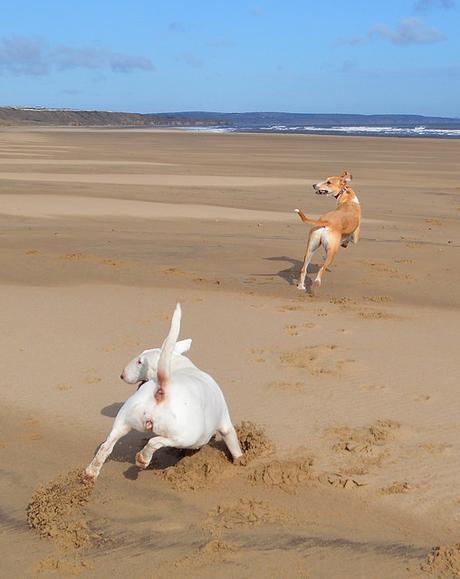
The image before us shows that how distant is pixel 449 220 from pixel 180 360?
10.6 m

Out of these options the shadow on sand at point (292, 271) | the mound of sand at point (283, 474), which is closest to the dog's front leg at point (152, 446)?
the mound of sand at point (283, 474)

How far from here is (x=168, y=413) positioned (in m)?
3.93

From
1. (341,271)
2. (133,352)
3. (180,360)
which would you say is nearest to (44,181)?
(341,271)

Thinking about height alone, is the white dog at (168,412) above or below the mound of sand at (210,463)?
above

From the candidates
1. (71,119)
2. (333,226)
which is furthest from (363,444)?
(71,119)

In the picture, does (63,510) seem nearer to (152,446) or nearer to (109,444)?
(109,444)

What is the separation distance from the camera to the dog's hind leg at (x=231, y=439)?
176 inches

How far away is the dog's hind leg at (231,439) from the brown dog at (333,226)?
464 cm

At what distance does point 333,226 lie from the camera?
31.6ft

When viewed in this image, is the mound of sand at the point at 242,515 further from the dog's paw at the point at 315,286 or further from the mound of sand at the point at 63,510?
the dog's paw at the point at 315,286

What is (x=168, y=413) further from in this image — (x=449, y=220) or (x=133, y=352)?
(x=449, y=220)

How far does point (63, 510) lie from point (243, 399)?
1.92m

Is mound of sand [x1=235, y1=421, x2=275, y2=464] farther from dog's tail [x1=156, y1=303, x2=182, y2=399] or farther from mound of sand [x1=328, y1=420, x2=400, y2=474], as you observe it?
dog's tail [x1=156, y1=303, x2=182, y2=399]

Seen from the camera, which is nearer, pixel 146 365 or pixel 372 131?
pixel 146 365
